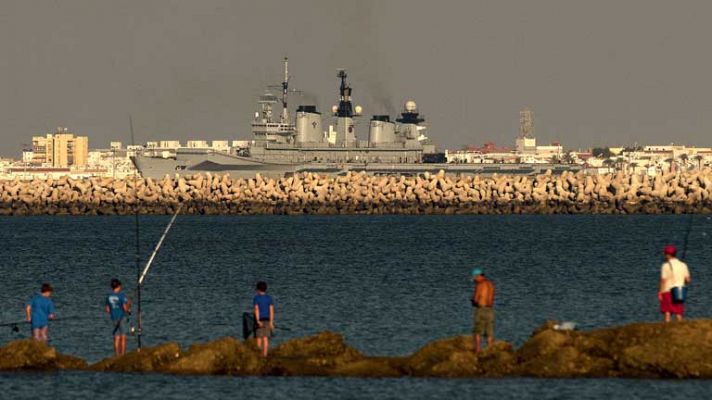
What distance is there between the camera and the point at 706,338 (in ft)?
81.2

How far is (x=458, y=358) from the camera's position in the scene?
25719 mm

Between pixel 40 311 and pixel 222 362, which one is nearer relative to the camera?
pixel 222 362

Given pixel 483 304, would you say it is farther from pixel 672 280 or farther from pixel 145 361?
pixel 145 361

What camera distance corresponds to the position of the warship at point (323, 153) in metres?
146

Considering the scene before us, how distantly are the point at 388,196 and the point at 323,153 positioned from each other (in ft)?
118

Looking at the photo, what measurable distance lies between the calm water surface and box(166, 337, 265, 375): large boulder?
1.22ft

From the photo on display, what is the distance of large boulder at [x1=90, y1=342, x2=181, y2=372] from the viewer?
26625mm

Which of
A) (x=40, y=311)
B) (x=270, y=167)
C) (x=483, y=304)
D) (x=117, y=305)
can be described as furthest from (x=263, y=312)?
(x=270, y=167)

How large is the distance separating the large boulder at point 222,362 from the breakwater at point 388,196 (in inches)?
3393

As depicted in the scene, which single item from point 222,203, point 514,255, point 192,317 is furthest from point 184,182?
point 192,317

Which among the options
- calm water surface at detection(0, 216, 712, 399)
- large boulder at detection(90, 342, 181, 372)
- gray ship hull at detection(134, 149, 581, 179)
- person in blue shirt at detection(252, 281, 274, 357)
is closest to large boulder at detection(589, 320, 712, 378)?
calm water surface at detection(0, 216, 712, 399)

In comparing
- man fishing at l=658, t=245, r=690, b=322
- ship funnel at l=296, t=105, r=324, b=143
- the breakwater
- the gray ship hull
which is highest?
ship funnel at l=296, t=105, r=324, b=143

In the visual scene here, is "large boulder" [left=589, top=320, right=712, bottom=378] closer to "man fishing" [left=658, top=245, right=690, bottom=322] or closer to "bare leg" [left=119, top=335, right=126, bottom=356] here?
"man fishing" [left=658, top=245, right=690, bottom=322]

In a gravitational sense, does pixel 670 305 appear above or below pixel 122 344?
above
